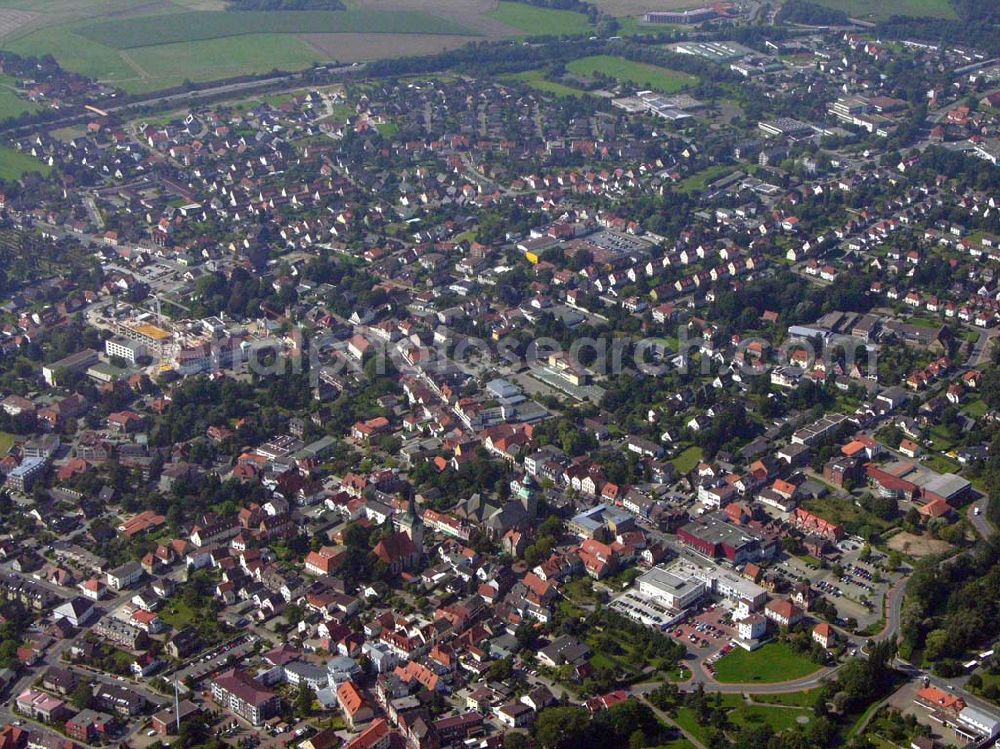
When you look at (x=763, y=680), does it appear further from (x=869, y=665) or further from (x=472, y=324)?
(x=472, y=324)

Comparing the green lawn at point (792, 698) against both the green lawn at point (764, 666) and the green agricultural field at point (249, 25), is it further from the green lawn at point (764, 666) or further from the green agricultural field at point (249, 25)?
the green agricultural field at point (249, 25)

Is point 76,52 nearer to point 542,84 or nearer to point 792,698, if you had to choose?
point 542,84

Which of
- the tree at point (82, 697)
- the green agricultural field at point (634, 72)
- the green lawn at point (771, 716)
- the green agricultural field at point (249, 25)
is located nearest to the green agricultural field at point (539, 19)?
the green agricultural field at point (249, 25)

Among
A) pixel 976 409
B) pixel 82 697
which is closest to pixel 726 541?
pixel 976 409

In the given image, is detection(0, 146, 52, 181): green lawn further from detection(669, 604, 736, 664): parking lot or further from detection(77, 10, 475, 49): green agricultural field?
detection(669, 604, 736, 664): parking lot

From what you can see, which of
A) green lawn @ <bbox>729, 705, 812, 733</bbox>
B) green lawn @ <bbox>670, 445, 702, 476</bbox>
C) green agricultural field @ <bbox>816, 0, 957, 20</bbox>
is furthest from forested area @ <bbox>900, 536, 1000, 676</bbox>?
green agricultural field @ <bbox>816, 0, 957, 20</bbox>

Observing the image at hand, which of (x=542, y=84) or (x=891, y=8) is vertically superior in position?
(x=891, y=8)

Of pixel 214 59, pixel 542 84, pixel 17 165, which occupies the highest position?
pixel 214 59

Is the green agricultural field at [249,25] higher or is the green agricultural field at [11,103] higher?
the green agricultural field at [249,25]
